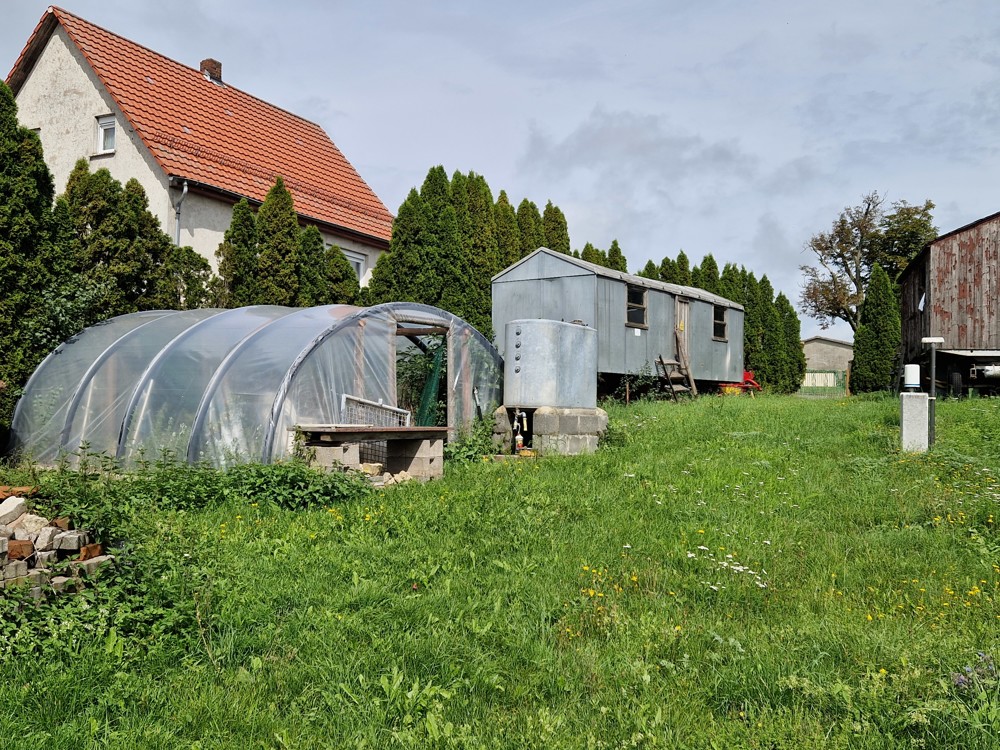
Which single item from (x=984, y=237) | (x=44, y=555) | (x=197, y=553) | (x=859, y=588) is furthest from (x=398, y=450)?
(x=984, y=237)

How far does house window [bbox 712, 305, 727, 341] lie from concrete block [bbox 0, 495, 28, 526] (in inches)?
730

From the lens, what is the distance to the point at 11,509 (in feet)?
17.7

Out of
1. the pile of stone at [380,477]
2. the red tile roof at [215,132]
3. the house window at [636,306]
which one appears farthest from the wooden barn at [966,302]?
the pile of stone at [380,477]

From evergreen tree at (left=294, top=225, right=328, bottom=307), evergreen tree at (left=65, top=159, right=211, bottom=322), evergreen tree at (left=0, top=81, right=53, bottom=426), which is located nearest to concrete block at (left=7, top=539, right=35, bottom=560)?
evergreen tree at (left=0, top=81, right=53, bottom=426)

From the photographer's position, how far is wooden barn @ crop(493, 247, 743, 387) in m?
17.3

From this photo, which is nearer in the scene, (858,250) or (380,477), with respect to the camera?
(380,477)

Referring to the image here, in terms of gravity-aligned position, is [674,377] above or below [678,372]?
below

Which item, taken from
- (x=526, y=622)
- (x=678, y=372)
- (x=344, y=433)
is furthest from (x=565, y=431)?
(x=678, y=372)

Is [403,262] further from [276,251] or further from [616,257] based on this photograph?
[616,257]

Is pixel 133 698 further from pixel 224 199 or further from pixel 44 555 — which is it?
pixel 224 199

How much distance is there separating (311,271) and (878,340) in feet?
65.5

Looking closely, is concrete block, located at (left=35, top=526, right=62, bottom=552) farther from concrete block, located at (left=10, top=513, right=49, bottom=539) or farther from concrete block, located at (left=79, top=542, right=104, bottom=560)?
concrete block, located at (left=79, top=542, right=104, bottom=560)

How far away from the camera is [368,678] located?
3975 mm

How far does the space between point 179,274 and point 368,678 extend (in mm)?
10971
